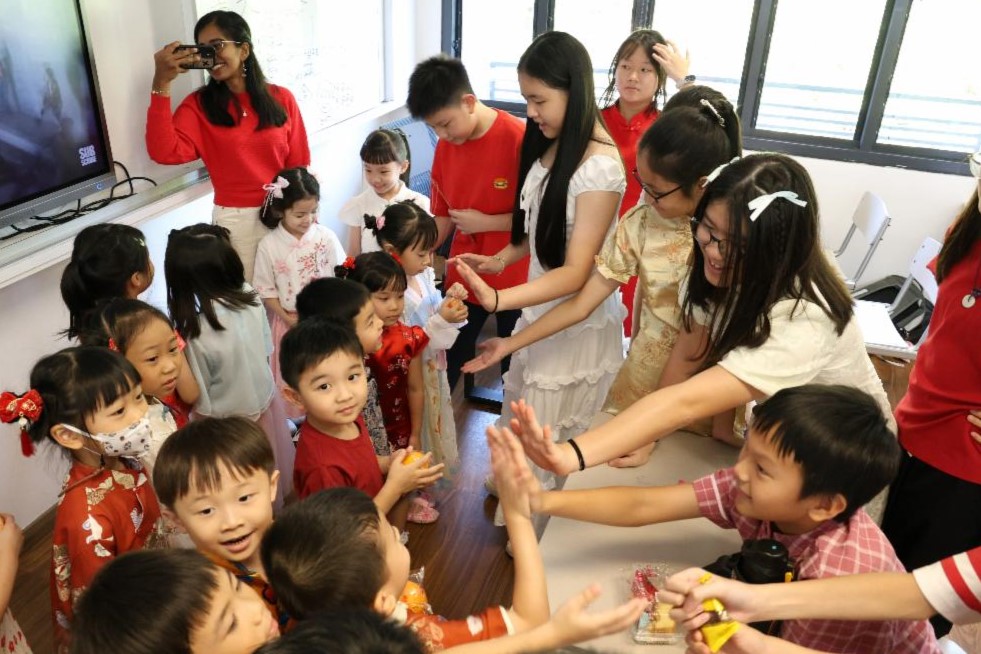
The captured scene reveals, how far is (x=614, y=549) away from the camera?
4.43ft

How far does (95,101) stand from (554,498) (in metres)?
2.09

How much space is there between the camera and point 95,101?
7.75ft

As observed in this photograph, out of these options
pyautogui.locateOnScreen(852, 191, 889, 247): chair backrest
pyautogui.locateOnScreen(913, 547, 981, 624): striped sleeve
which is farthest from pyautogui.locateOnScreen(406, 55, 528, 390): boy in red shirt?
pyautogui.locateOnScreen(852, 191, 889, 247): chair backrest

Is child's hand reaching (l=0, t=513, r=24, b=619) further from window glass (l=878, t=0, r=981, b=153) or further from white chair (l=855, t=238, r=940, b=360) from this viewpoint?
window glass (l=878, t=0, r=981, b=153)

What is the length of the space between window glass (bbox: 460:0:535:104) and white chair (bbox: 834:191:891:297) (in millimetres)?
2286

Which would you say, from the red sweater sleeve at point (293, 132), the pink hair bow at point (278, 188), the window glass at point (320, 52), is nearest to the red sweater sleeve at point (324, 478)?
the pink hair bow at point (278, 188)

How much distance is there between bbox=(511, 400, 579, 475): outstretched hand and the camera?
51.6 inches

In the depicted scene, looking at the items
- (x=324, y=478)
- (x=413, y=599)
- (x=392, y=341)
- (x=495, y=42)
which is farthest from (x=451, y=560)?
(x=495, y=42)

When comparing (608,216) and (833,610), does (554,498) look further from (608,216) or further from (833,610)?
(608,216)

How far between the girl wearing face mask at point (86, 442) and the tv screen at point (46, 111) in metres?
0.99

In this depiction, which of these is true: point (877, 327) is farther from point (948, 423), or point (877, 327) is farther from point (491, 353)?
point (491, 353)

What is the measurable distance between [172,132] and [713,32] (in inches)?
142

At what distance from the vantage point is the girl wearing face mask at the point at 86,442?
1.43 metres

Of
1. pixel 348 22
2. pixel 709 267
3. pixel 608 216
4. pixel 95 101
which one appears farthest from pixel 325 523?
pixel 348 22
